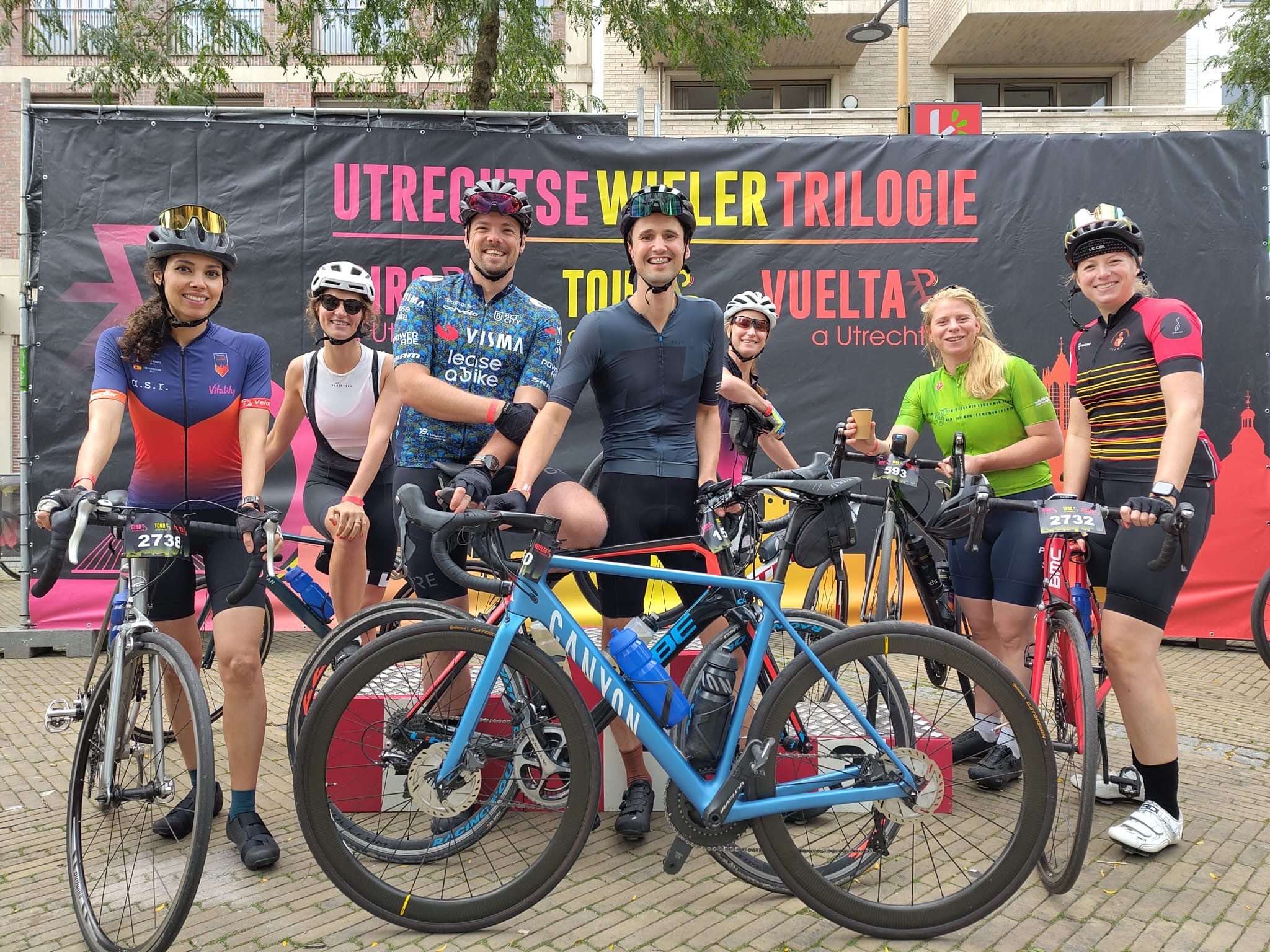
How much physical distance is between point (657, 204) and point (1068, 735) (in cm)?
238

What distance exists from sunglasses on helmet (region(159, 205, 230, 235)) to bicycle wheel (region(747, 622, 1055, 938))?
2609 millimetres

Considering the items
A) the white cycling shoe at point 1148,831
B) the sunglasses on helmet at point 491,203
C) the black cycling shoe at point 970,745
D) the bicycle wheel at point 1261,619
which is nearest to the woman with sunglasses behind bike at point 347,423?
the sunglasses on helmet at point 491,203

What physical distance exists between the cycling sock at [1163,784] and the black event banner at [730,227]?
3.65 m

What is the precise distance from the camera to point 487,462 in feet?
9.93

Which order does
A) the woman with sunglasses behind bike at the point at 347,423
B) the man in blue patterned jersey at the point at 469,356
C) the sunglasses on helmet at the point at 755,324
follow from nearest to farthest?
the man in blue patterned jersey at the point at 469,356 → the woman with sunglasses behind bike at the point at 347,423 → the sunglasses on helmet at the point at 755,324

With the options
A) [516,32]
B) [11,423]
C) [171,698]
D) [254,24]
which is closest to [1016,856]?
[171,698]

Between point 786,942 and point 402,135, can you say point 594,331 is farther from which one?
point 402,135

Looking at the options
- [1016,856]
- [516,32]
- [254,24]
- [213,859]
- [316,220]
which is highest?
[254,24]

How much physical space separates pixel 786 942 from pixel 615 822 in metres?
0.96

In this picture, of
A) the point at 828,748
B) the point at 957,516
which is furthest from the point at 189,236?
the point at 957,516

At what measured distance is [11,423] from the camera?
1916 cm

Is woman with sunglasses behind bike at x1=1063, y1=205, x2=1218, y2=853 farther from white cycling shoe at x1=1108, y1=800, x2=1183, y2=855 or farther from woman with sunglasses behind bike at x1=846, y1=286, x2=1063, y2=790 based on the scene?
woman with sunglasses behind bike at x1=846, y1=286, x2=1063, y2=790

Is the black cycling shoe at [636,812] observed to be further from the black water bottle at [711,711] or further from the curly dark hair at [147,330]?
the curly dark hair at [147,330]

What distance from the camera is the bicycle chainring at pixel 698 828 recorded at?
2.59 metres
